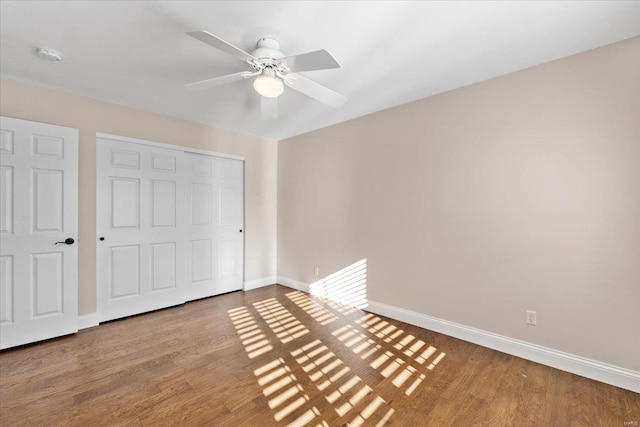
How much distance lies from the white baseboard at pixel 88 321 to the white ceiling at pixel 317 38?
235 cm

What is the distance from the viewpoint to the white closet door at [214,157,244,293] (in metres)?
4.14

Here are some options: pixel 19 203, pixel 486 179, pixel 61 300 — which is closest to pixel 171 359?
pixel 61 300

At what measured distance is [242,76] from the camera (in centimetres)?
206

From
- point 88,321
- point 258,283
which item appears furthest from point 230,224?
point 88,321

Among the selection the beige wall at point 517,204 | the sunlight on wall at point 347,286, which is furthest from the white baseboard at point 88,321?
the beige wall at point 517,204

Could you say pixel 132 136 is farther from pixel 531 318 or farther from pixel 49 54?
pixel 531 318

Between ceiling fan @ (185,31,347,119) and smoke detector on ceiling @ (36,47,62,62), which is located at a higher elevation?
smoke detector on ceiling @ (36,47,62,62)

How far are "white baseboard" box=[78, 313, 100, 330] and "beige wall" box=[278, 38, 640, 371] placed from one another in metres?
2.95

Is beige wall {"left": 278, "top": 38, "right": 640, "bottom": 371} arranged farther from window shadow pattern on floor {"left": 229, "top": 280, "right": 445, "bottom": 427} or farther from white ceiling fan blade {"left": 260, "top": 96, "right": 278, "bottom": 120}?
white ceiling fan blade {"left": 260, "top": 96, "right": 278, "bottom": 120}

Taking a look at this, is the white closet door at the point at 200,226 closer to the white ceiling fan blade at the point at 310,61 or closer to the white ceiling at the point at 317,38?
the white ceiling at the point at 317,38

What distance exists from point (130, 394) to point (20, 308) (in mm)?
1623

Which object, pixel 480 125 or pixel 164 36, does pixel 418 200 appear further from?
pixel 164 36

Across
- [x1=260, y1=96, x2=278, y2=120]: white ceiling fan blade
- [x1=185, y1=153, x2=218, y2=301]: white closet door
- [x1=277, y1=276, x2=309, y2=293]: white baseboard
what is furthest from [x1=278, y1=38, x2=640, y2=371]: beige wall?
[x1=185, y1=153, x2=218, y2=301]: white closet door

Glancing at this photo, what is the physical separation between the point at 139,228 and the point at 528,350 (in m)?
4.16
